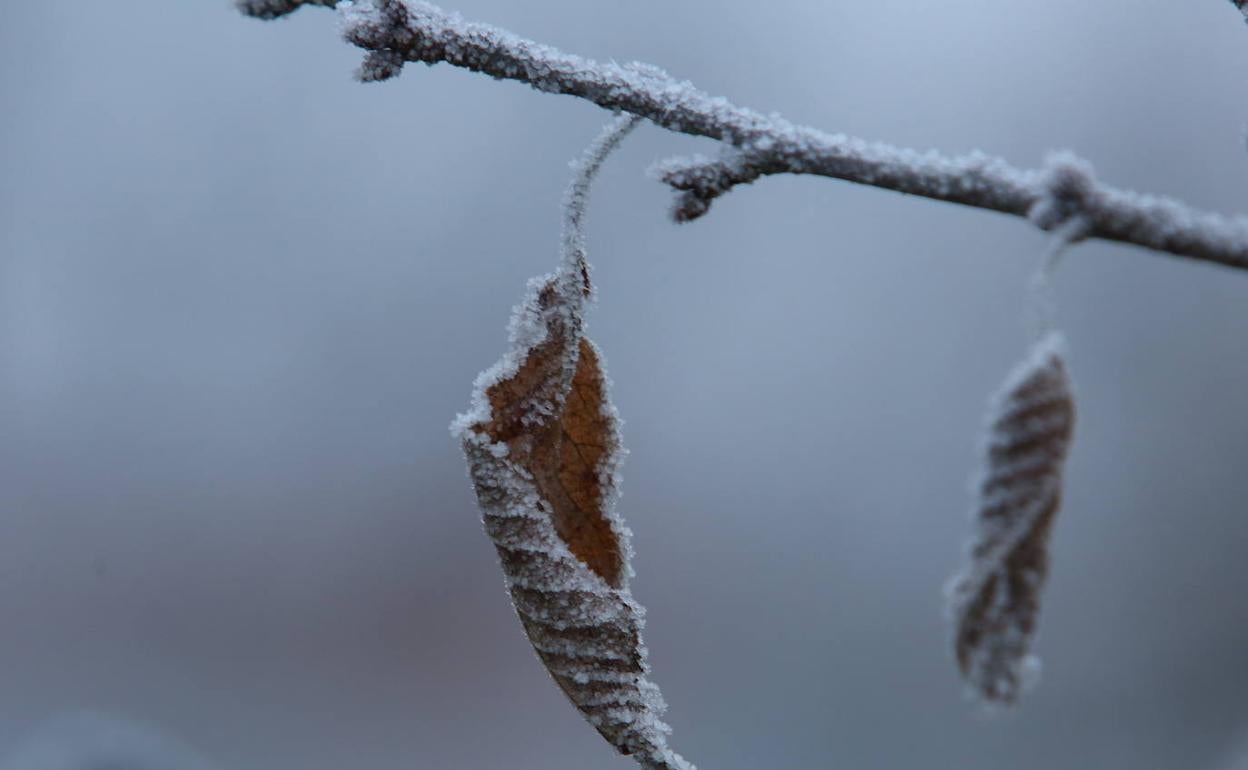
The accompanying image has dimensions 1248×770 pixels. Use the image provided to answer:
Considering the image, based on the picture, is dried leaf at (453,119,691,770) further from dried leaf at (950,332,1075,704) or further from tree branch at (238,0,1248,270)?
dried leaf at (950,332,1075,704)

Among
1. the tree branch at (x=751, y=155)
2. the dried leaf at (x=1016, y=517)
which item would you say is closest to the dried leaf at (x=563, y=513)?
the tree branch at (x=751, y=155)

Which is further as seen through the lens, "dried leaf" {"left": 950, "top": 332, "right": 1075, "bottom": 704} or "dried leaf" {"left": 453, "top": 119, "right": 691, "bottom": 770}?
"dried leaf" {"left": 453, "top": 119, "right": 691, "bottom": 770}

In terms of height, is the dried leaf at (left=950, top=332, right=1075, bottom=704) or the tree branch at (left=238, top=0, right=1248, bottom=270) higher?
the tree branch at (left=238, top=0, right=1248, bottom=270)

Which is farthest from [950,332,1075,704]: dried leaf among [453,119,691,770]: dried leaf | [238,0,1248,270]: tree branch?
[453,119,691,770]: dried leaf

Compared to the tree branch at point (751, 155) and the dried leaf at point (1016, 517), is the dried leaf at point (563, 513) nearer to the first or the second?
the tree branch at point (751, 155)

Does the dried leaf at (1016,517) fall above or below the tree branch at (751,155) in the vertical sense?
below

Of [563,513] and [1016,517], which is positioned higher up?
[563,513]
